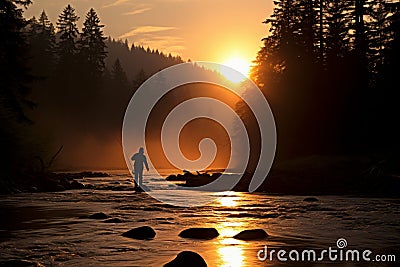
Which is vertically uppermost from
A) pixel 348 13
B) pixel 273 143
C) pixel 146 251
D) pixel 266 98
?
pixel 348 13

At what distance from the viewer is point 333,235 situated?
14.2m

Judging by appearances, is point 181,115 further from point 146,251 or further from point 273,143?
point 146,251

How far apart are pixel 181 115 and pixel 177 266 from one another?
136 m

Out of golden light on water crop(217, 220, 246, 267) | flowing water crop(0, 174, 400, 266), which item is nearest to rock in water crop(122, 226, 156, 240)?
flowing water crop(0, 174, 400, 266)

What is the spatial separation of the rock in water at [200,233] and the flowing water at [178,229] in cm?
36

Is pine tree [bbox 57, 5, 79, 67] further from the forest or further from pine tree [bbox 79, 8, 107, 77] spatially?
the forest

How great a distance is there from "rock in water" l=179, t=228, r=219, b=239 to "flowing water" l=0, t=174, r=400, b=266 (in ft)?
1.18

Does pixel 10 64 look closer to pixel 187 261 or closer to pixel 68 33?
pixel 187 261

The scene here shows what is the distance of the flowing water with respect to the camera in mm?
11266

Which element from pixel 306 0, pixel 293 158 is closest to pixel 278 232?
pixel 293 158

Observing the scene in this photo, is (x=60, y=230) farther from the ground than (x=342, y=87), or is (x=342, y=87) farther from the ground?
(x=342, y=87)

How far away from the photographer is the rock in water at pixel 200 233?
45.5ft

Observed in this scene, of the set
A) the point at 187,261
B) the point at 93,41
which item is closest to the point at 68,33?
the point at 93,41

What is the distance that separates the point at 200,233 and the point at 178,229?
1.73 meters
